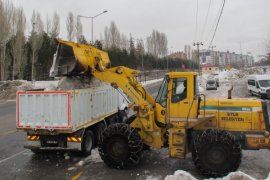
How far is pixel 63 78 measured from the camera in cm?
1141

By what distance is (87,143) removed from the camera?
10.8m

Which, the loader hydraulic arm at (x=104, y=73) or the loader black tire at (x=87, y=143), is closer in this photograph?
the loader hydraulic arm at (x=104, y=73)

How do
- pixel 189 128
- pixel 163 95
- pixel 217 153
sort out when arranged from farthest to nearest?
pixel 163 95, pixel 189 128, pixel 217 153

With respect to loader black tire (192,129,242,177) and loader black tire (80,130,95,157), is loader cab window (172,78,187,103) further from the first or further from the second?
loader black tire (80,130,95,157)

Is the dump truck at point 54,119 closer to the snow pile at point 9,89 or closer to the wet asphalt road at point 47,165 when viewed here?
the wet asphalt road at point 47,165

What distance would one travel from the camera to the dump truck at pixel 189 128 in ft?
28.2

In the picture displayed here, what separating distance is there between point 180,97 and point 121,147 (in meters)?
2.12

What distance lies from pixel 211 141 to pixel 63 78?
5394 millimetres

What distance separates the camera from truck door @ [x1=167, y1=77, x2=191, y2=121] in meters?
9.37

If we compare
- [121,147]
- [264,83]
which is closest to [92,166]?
[121,147]

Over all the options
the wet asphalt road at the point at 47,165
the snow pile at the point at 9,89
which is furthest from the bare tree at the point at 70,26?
the wet asphalt road at the point at 47,165

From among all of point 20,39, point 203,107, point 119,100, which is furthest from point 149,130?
point 20,39

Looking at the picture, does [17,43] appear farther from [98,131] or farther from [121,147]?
[121,147]

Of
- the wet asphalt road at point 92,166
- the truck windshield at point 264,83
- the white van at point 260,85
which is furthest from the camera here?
the truck windshield at point 264,83
